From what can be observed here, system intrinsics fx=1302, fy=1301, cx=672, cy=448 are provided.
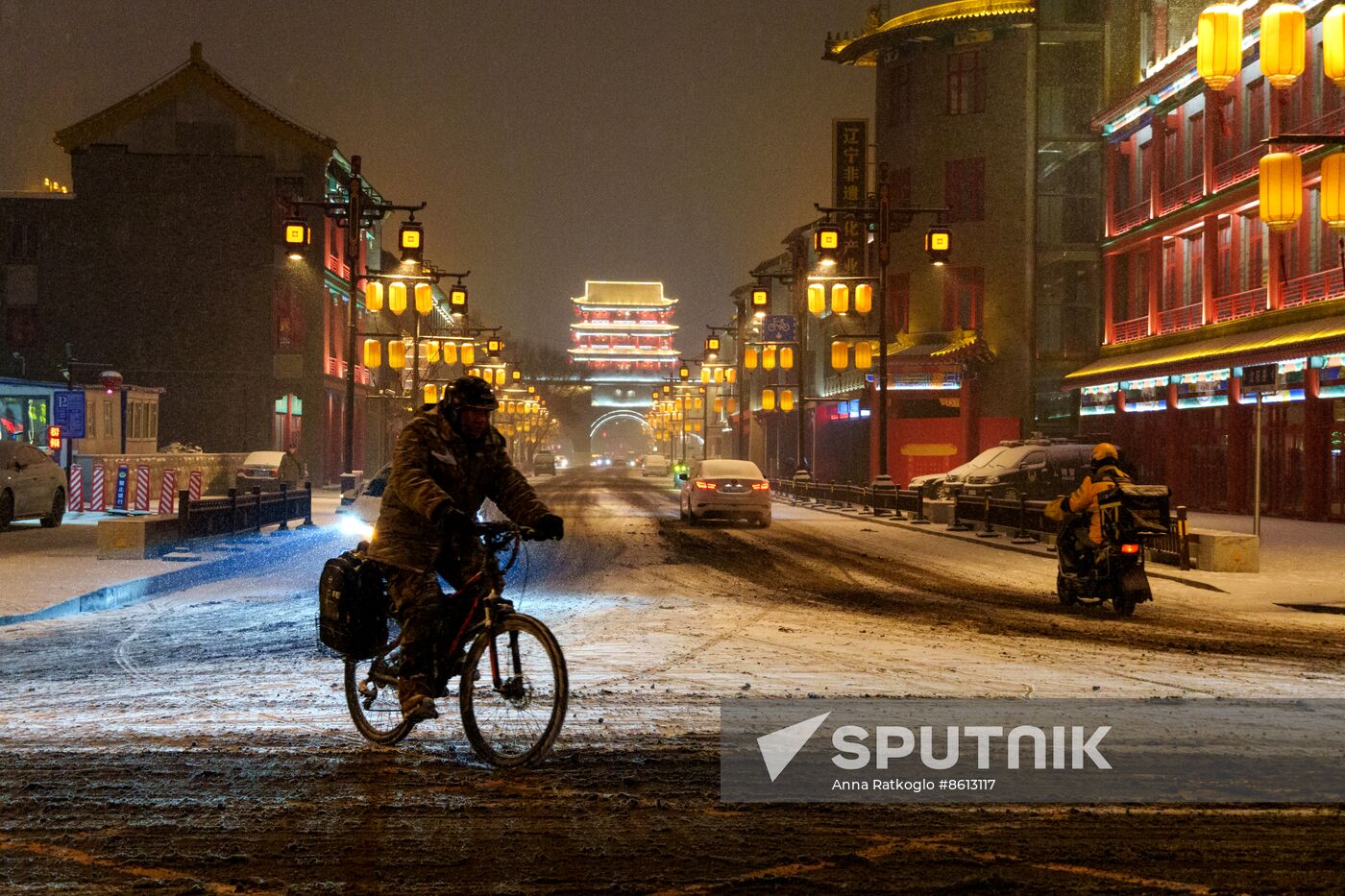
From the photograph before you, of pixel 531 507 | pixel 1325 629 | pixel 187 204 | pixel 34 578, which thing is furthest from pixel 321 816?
pixel 187 204

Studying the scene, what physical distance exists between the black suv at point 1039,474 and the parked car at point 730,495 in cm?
661

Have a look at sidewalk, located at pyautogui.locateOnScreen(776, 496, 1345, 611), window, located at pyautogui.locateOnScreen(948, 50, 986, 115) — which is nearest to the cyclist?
sidewalk, located at pyautogui.locateOnScreen(776, 496, 1345, 611)

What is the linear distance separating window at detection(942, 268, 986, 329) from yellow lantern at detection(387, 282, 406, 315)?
2310 cm

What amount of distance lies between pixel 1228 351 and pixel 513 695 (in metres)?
29.3

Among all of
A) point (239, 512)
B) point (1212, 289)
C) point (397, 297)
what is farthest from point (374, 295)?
point (1212, 289)

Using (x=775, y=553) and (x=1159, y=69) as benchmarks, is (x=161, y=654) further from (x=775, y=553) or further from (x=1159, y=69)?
(x=1159, y=69)

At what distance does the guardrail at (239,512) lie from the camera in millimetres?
19672

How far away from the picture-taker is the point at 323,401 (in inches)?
2132

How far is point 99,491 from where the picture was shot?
100 ft

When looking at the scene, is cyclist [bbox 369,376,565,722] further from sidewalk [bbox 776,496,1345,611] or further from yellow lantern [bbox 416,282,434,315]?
yellow lantern [bbox 416,282,434,315]

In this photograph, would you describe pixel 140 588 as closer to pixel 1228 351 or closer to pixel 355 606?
pixel 355 606

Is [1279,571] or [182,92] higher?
[182,92]
